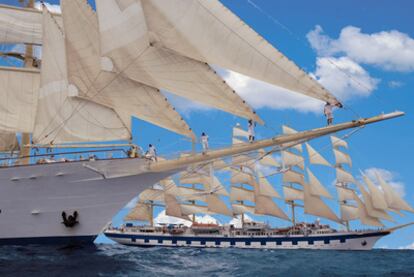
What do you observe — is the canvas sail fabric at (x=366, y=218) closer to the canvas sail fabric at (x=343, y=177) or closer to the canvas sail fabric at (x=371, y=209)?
the canvas sail fabric at (x=371, y=209)

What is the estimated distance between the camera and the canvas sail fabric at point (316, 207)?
5462 cm

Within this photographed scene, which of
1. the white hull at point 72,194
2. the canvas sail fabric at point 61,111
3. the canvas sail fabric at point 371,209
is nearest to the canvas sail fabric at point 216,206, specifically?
the canvas sail fabric at point 371,209

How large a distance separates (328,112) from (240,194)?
43.7 m

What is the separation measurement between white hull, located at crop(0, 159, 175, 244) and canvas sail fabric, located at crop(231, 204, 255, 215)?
35345 millimetres

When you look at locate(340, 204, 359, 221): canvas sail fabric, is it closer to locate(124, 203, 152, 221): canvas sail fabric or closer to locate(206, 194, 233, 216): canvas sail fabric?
locate(206, 194, 233, 216): canvas sail fabric

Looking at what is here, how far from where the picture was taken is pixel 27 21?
130ft

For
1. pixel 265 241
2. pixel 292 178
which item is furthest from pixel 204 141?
pixel 292 178

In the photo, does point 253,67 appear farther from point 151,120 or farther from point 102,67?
point 102,67

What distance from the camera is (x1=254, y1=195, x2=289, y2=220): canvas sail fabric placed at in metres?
56.7

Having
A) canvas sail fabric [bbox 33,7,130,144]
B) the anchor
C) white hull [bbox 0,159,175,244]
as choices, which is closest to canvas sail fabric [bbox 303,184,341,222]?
white hull [bbox 0,159,175,244]

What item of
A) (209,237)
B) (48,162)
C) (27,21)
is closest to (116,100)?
(48,162)

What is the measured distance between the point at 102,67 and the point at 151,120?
419cm

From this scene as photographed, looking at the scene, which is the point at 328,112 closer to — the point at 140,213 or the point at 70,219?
the point at 70,219

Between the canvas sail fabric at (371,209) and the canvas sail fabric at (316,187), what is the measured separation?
13.4 ft
